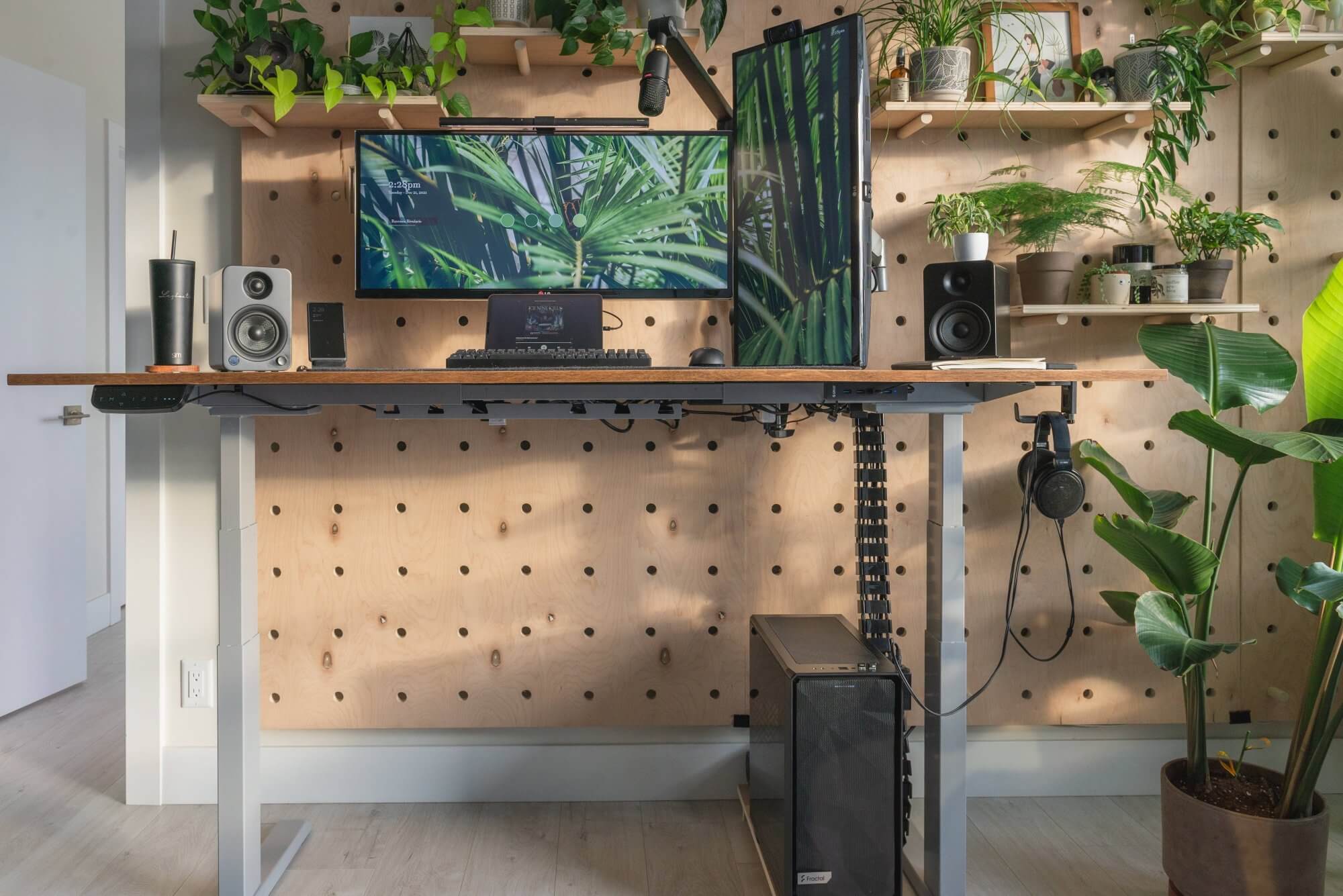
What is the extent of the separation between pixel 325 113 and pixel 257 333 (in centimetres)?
61

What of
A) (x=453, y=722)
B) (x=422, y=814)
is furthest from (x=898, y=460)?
(x=422, y=814)

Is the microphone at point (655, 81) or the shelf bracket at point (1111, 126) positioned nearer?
the microphone at point (655, 81)

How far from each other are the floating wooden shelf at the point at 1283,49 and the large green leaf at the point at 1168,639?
1322 mm

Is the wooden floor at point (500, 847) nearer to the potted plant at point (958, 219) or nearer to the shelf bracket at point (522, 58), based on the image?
the potted plant at point (958, 219)

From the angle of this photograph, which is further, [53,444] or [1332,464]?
[53,444]

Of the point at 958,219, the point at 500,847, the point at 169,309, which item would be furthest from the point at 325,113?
the point at 500,847

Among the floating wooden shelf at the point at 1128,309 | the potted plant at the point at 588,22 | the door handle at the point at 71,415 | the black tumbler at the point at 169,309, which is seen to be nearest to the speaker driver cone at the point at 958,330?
the floating wooden shelf at the point at 1128,309

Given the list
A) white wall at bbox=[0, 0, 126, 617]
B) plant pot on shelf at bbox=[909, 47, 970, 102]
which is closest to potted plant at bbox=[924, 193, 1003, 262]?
plant pot on shelf at bbox=[909, 47, 970, 102]

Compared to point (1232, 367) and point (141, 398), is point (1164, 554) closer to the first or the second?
point (1232, 367)

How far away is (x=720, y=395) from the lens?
5.16 feet

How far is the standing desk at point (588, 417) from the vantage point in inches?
61.1

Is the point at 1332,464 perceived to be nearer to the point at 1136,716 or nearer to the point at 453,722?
the point at 1136,716

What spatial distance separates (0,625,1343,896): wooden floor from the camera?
1.79 m

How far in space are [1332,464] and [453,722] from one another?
2023mm
